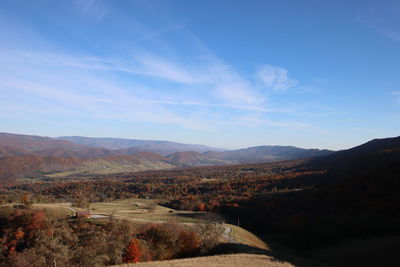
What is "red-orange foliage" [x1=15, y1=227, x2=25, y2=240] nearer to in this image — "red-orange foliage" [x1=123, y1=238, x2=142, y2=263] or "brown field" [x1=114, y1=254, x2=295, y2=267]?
"red-orange foliage" [x1=123, y1=238, x2=142, y2=263]

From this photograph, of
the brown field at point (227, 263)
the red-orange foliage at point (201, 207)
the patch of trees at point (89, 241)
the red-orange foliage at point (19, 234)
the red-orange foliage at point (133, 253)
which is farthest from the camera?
the red-orange foliage at point (201, 207)

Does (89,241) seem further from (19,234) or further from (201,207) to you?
(201,207)

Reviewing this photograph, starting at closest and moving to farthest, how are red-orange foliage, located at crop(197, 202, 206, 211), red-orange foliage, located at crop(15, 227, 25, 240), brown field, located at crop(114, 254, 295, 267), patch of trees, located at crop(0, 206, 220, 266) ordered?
1. patch of trees, located at crop(0, 206, 220, 266)
2. brown field, located at crop(114, 254, 295, 267)
3. red-orange foliage, located at crop(15, 227, 25, 240)
4. red-orange foliage, located at crop(197, 202, 206, 211)

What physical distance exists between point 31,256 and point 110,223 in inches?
1375

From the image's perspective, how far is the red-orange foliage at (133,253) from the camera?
43.2 m

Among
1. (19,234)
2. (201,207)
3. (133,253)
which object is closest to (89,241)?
(133,253)

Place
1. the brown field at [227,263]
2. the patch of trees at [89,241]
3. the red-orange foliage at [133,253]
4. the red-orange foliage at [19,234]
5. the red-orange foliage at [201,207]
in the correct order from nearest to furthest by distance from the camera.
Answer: the patch of trees at [89,241] → the brown field at [227,263] → the red-orange foliage at [133,253] → the red-orange foliage at [19,234] → the red-orange foliage at [201,207]

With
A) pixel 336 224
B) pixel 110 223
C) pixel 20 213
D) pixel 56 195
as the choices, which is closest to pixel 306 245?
pixel 336 224

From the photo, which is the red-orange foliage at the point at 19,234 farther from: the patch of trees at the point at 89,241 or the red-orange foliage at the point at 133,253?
the red-orange foliage at the point at 133,253

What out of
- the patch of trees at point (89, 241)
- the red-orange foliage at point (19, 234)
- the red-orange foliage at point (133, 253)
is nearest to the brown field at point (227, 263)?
the patch of trees at point (89, 241)

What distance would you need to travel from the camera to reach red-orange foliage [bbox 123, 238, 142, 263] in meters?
43.2

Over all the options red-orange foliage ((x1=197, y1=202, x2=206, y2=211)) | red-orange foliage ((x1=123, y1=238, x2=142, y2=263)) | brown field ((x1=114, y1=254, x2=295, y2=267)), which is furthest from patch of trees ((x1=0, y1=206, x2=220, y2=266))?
red-orange foliage ((x1=197, y1=202, x2=206, y2=211))

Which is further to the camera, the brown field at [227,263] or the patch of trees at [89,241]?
the brown field at [227,263]

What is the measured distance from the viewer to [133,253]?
44219 millimetres
